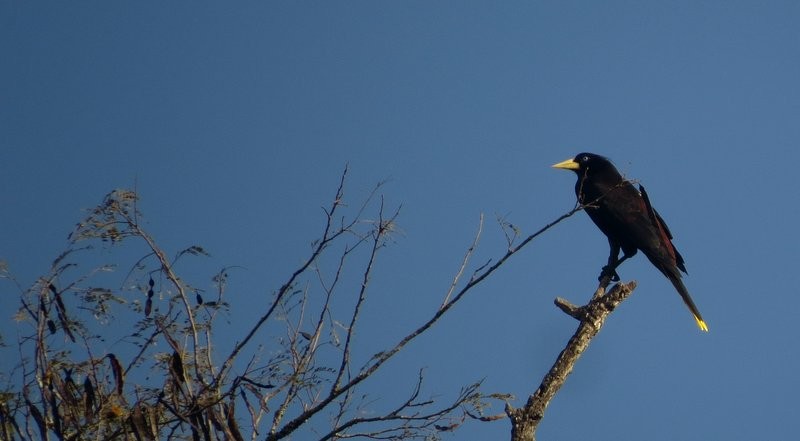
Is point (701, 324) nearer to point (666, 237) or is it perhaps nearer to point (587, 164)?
point (666, 237)

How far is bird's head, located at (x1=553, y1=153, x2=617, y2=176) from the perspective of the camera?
976cm

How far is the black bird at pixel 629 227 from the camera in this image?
8.25 m

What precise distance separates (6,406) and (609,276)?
17.5 feet

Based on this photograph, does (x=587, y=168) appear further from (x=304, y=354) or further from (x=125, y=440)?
(x=125, y=440)

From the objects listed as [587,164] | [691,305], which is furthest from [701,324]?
[587,164]

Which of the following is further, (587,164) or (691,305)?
(587,164)

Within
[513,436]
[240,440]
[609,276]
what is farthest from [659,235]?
[240,440]

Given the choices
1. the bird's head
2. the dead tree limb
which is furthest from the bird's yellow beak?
the dead tree limb

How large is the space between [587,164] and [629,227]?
1397 mm

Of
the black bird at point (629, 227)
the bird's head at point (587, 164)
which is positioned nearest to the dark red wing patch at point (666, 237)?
the black bird at point (629, 227)

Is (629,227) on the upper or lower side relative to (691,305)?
upper

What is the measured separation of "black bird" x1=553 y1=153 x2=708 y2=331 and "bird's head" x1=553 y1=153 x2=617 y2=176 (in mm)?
14

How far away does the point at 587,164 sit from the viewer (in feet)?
32.4

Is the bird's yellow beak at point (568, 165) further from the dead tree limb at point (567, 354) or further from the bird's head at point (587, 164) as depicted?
the dead tree limb at point (567, 354)
